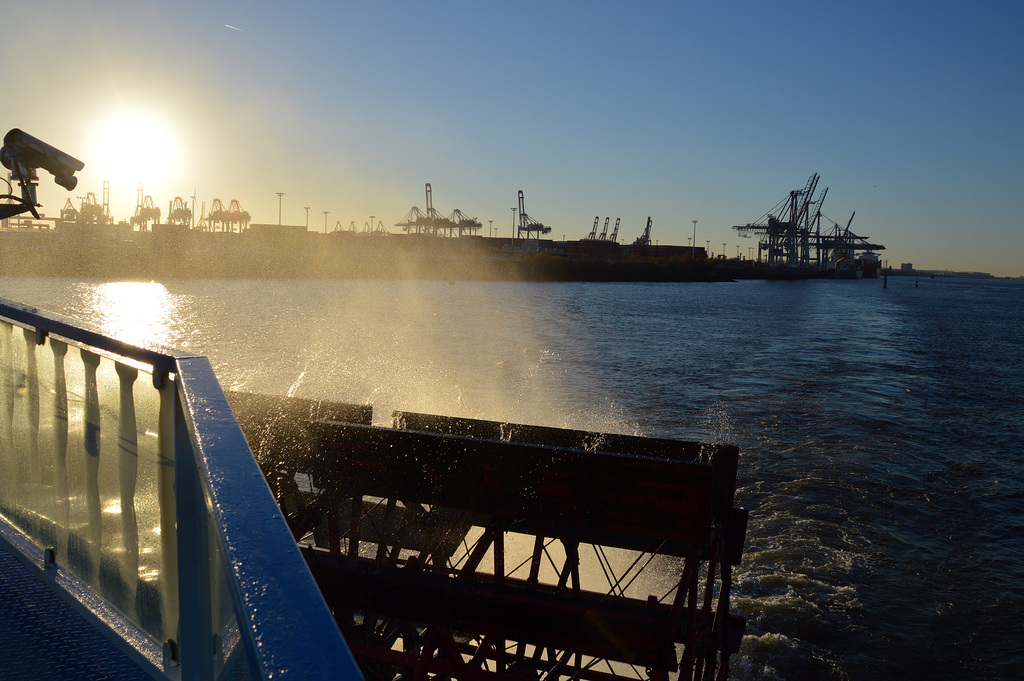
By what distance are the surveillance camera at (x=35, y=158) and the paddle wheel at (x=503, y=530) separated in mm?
2707

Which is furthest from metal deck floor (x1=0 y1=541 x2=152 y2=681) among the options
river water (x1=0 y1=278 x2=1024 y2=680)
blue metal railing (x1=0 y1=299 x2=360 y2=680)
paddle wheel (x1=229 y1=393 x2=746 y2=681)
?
river water (x1=0 y1=278 x2=1024 y2=680)

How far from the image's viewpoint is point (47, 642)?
6.26ft

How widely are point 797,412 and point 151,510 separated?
14.6 meters

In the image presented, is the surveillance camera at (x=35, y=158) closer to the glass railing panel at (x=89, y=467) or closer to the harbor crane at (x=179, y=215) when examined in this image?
the glass railing panel at (x=89, y=467)

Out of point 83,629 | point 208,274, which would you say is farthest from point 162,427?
point 208,274

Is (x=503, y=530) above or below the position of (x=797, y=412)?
above

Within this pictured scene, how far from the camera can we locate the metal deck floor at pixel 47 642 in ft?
5.74

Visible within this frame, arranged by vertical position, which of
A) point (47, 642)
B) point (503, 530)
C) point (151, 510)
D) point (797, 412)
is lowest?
point (797, 412)

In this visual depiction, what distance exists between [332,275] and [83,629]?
7524cm

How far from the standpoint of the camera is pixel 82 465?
2.01 m

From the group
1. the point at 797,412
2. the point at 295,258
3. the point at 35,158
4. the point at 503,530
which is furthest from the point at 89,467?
the point at 295,258

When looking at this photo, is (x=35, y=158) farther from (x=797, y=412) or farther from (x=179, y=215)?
(x=179, y=215)

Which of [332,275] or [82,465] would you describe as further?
[332,275]

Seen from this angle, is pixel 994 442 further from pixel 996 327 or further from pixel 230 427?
pixel 996 327
